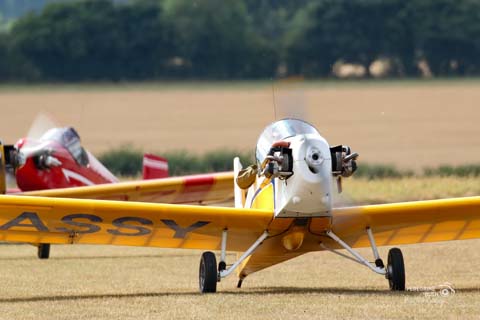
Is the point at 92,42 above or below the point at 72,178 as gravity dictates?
above

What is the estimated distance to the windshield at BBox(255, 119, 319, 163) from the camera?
11414 mm

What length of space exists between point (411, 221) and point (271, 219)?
1499mm

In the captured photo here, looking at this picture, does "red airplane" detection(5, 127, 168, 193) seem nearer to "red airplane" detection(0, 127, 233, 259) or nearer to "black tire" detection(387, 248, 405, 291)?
"red airplane" detection(0, 127, 233, 259)

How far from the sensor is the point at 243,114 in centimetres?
5681

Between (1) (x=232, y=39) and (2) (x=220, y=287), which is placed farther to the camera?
(1) (x=232, y=39)

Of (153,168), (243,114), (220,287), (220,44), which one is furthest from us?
(243,114)

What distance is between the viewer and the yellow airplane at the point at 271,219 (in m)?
11.1

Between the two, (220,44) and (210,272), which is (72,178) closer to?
(210,272)

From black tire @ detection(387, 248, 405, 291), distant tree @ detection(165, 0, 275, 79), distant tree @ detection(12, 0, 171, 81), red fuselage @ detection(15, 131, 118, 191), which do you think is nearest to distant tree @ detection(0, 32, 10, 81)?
distant tree @ detection(12, 0, 171, 81)

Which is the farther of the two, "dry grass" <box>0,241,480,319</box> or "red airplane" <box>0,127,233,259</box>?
"red airplane" <box>0,127,233,259</box>

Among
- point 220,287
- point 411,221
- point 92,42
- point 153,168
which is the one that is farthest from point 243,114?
point 411,221

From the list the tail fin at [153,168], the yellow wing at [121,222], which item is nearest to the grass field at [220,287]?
the yellow wing at [121,222]

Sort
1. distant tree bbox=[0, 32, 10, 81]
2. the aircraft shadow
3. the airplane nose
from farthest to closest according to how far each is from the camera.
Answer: distant tree bbox=[0, 32, 10, 81] < the aircraft shadow < the airplane nose

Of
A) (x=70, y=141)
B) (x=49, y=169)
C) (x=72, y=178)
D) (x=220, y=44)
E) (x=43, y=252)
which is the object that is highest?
(x=220, y=44)
